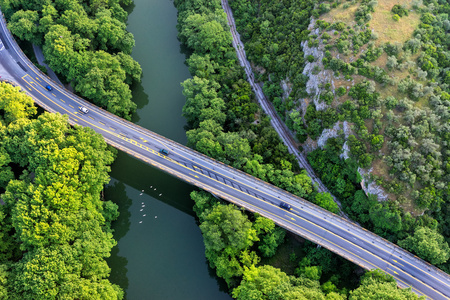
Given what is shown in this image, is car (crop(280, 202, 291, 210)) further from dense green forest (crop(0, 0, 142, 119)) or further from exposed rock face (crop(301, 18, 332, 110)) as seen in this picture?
dense green forest (crop(0, 0, 142, 119))

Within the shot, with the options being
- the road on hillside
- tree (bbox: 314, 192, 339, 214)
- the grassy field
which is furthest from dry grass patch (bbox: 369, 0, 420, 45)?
tree (bbox: 314, 192, 339, 214)

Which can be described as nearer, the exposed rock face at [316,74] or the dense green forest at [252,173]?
the dense green forest at [252,173]

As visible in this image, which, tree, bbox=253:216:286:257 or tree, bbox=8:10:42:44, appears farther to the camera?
tree, bbox=8:10:42:44

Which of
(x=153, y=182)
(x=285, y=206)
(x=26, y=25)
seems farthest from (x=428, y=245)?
(x=26, y=25)

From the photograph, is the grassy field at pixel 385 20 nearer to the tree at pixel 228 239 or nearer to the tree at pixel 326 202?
the tree at pixel 326 202

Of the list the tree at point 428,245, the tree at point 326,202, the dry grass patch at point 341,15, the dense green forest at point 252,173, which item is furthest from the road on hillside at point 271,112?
the dry grass patch at point 341,15

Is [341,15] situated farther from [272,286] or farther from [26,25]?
[26,25]
